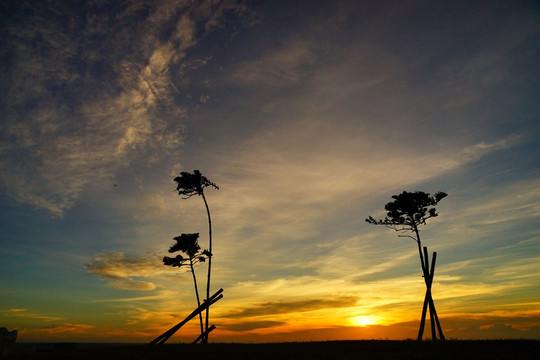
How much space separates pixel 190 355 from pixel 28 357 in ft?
26.8

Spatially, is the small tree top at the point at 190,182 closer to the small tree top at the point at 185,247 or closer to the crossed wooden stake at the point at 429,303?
the small tree top at the point at 185,247

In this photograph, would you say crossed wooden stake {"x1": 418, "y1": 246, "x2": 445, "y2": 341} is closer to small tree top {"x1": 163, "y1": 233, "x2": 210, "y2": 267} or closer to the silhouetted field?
the silhouetted field

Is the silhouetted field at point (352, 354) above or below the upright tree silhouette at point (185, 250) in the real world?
below

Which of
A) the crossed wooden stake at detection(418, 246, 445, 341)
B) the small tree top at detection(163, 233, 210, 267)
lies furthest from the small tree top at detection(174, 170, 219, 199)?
the crossed wooden stake at detection(418, 246, 445, 341)

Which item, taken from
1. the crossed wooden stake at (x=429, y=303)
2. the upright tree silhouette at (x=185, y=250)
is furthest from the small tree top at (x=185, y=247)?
the crossed wooden stake at (x=429, y=303)

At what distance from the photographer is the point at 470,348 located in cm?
1817

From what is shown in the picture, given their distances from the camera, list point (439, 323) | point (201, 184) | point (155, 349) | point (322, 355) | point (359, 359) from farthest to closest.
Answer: point (201, 184) → point (439, 323) → point (155, 349) → point (322, 355) → point (359, 359)

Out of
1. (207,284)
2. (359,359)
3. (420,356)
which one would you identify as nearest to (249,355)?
(359,359)

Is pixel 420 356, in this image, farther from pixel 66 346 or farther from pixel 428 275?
pixel 66 346

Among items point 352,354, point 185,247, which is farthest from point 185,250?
point 352,354

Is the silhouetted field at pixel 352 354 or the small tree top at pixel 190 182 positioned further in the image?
the small tree top at pixel 190 182

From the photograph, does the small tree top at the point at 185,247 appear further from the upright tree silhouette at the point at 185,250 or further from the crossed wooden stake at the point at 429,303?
the crossed wooden stake at the point at 429,303

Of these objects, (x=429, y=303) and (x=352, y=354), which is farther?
(x=429, y=303)

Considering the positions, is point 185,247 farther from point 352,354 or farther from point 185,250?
point 352,354
